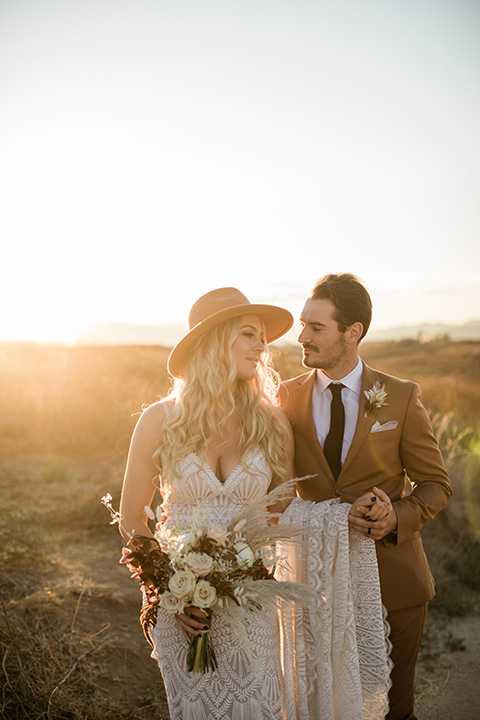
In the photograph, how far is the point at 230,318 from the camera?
301cm

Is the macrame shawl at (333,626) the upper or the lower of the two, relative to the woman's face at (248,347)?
lower

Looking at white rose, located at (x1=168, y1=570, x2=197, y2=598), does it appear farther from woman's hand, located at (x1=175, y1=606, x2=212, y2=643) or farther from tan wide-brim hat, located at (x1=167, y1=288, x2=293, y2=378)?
tan wide-brim hat, located at (x1=167, y1=288, x2=293, y2=378)

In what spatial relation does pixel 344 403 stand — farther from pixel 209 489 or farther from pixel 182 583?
pixel 182 583

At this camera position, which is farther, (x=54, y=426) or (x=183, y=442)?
(x=54, y=426)

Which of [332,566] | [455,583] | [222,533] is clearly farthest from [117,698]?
[455,583]

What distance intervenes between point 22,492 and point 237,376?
6605 mm

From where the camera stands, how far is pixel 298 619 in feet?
8.96

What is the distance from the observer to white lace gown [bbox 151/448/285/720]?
8.38 feet

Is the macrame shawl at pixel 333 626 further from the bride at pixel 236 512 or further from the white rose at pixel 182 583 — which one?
the white rose at pixel 182 583

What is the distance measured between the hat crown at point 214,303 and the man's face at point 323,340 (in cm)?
41

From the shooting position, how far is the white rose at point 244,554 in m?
2.24

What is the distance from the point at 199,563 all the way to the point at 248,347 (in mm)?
1259

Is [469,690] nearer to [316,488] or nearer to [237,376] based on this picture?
[316,488]

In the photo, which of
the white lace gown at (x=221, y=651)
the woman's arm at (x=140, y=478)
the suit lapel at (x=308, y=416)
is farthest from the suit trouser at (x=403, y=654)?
the woman's arm at (x=140, y=478)
